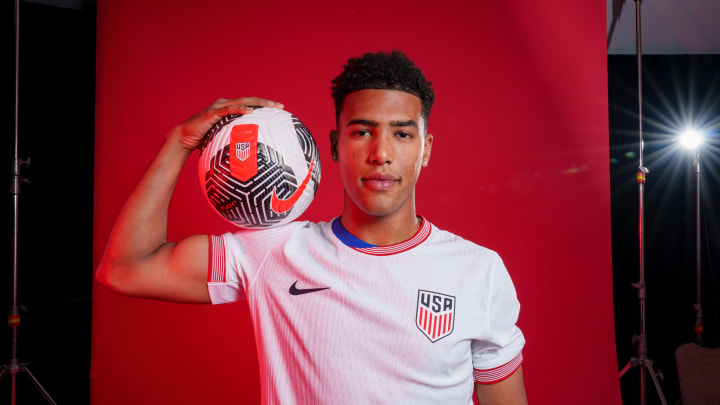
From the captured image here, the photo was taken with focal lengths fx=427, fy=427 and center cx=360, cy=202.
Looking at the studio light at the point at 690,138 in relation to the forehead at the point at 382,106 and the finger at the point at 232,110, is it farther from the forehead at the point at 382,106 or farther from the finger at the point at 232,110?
the finger at the point at 232,110

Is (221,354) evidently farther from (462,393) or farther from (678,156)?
(678,156)

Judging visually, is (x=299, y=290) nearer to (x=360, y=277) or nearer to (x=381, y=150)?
(x=360, y=277)

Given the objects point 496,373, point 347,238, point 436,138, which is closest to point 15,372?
point 347,238

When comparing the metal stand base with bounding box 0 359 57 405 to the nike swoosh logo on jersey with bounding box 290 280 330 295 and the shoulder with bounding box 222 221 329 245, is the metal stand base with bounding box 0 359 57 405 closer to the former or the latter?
the shoulder with bounding box 222 221 329 245

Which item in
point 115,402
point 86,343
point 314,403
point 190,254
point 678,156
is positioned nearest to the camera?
Result: point 314,403

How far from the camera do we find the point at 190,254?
3.74 feet

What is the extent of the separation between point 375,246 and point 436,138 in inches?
47.9

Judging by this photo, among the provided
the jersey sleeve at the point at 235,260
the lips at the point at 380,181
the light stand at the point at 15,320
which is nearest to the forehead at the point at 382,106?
the lips at the point at 380,181

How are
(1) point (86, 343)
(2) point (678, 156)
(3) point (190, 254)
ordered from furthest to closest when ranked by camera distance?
1. (2) point (678, 156)
2. (1) point (86, 343)
3. (3) point (190, 254)

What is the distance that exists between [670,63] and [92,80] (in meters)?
4.02

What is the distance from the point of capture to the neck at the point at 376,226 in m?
1.21

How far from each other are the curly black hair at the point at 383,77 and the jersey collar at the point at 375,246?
353mm

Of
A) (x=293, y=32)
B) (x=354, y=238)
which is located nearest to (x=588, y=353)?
(x=354, y=238)

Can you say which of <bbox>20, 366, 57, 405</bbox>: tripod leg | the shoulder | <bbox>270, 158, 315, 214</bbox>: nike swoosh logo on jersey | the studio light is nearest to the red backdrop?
<bbox>20, 366, 57, 405</bbox>: tripod leg
